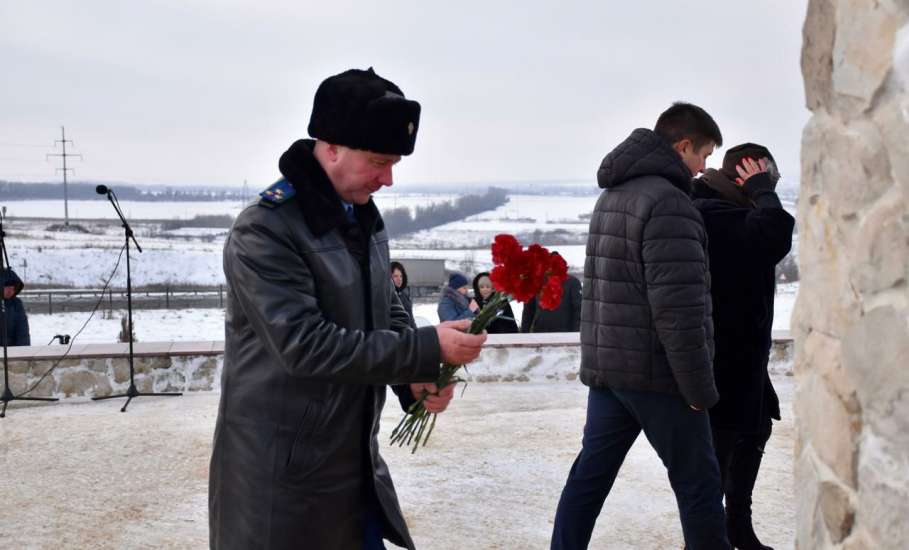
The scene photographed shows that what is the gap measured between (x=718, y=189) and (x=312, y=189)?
72.8 inches

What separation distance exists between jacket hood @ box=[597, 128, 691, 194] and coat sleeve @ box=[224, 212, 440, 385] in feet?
3.78

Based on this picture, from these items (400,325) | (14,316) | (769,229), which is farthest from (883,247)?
(14,316)

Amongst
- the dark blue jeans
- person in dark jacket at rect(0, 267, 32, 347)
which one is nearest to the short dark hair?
the dark blue jeans

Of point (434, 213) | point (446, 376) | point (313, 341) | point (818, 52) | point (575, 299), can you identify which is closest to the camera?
point (818, 52)

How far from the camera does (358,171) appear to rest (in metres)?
2.13

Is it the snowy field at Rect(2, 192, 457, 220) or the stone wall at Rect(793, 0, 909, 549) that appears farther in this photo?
Result: the snowy field at Rect(2, 192, 457, 220)

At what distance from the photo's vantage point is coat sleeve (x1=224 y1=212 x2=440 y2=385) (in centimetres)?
197

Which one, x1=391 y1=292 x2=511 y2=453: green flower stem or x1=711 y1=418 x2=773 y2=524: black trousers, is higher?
x1=391 y1=292 x2=511 y2=453: green flower stem

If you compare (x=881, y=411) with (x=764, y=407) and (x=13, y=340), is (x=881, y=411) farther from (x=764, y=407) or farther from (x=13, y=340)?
(x=13, y=340)

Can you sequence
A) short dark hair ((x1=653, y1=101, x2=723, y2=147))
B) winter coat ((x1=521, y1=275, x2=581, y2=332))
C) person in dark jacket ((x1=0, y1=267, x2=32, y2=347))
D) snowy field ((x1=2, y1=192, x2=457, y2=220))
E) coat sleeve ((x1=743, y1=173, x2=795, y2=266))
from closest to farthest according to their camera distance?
short dark hair ((x1=653, y1=101, x2=723, y2=147)), coat sleeve ((x1=743, y1=173, x2=795, y2=266)), person in dark jacket ((x1=0, y1=267, x2=32, y2=347)), winter coat ((x1=521, y1=275, x2=581, y2=332)), snowy field ((x1=2, y1=192, x2=457, y2=220))

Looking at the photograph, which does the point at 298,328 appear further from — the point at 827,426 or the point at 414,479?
the point at 414,479

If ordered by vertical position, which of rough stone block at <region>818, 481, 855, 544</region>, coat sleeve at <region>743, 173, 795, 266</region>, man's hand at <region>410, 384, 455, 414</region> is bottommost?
rough stone block at <region>818, 481, 855, 544</region>

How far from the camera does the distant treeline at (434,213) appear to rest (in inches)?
1940

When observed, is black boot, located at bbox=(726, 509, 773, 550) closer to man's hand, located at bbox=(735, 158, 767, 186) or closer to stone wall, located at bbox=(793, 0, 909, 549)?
man's hand, located at bbox=(735, 158, 767, 186)
